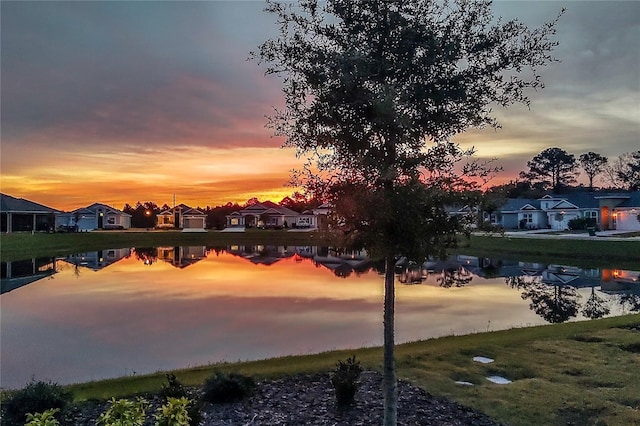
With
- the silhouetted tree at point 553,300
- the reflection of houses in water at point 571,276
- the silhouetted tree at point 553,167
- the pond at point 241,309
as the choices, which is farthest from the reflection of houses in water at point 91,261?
the silhouetted tree at point 553,167

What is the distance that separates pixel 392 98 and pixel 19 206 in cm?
6245

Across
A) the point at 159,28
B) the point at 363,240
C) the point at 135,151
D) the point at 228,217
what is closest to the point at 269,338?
the point at 363,240

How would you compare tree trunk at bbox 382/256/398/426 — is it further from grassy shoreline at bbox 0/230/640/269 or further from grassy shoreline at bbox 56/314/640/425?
grassy shoreline at bbox 0/230/640/269

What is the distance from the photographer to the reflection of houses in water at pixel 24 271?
83.6 ft

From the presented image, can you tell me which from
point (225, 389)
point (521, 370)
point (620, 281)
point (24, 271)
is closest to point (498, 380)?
point (521, 370)

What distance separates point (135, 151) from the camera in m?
30.9

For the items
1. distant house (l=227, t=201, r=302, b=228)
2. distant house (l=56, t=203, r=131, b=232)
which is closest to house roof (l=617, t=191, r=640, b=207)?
distant house (l=227, t=201, r=302, b=228)

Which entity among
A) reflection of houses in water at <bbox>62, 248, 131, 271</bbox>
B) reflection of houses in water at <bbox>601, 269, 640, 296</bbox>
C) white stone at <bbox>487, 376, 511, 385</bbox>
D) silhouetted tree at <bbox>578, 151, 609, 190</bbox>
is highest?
silhouetted tree at <bbox>578, 151, 609, 190</bbox>

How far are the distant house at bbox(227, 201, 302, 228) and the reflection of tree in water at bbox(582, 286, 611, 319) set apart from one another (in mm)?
64176

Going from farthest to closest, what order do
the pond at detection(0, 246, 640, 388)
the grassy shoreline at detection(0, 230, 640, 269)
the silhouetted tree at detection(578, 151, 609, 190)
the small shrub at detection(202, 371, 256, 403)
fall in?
the silhouetted tree at detection(578, 151, 609, 190) → the grassy shoreline at detection(0, 230, 640, 269) → the pond at detection(0, 246, 640, 388) → the small shrub at detection(202, 371, 256, 403)

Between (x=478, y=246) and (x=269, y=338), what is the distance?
34.5 m

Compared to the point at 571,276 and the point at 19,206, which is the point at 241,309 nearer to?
the point at 571,276

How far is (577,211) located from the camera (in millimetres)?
60031

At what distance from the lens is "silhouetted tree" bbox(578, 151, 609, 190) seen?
299 ft
